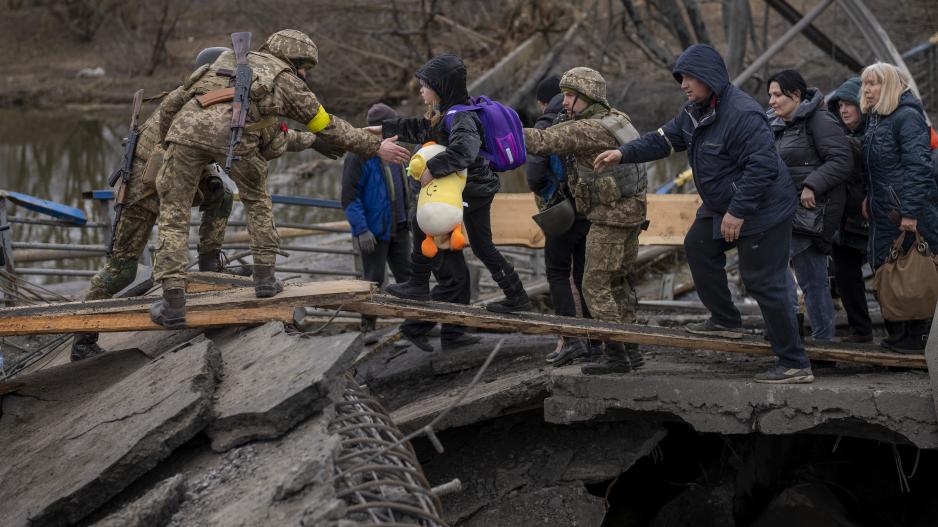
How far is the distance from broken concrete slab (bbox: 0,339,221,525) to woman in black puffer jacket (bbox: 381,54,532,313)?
158 cm

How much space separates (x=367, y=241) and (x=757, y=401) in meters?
3.15

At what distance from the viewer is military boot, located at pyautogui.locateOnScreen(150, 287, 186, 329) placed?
5.48 m

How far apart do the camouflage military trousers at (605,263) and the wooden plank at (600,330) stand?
256 millimetres

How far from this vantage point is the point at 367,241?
25.1 feet

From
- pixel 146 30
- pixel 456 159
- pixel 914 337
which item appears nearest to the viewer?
pixel 456 159

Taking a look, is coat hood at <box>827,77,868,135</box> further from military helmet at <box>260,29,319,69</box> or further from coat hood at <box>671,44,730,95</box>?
military helmet at <box>260,29,319,69</box>

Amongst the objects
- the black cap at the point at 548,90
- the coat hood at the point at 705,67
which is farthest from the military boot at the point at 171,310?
the coat hood at the point at 705,67

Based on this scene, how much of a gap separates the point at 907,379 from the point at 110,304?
430 cm

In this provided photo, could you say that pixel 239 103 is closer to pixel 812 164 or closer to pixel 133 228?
pixel 133 228

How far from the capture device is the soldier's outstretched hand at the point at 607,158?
5828 mm

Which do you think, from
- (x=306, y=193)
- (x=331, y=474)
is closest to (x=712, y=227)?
(x=331, y=474)

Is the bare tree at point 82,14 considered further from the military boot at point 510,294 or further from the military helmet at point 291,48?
the military helmet at point 291,48

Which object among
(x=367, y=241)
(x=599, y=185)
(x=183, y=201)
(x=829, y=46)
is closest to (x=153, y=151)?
(x=183, y=201)

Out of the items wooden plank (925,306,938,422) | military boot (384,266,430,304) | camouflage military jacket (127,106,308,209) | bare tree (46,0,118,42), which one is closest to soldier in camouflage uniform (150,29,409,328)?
camouflage military jacket (127,106,308,209)
